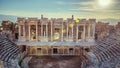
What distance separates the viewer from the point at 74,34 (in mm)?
27750

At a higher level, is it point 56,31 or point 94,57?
point 56,31

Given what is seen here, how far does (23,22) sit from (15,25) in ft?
11.5

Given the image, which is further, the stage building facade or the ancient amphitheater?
the stage building facade

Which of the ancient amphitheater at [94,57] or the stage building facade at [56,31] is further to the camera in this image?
the stage building facade at [56,31]

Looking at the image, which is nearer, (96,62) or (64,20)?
(96,62)

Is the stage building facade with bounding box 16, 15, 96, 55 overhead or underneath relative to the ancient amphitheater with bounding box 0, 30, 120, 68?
overhead

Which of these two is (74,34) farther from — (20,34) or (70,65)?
(70,65)

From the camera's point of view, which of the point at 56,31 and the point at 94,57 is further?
the point at 56,31

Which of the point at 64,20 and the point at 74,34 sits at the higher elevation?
the point at 64,20

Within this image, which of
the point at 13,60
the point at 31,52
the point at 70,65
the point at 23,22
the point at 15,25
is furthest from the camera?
the point at 15,25

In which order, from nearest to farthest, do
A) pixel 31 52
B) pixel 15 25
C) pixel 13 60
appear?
pixel 13 60 < pixel 31 52 < pixel 15 25

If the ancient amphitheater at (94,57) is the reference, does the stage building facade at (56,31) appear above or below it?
above

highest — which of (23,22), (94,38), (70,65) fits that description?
(23,22)

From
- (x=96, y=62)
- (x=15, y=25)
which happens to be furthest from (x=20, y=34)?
(x=96, y=62)
